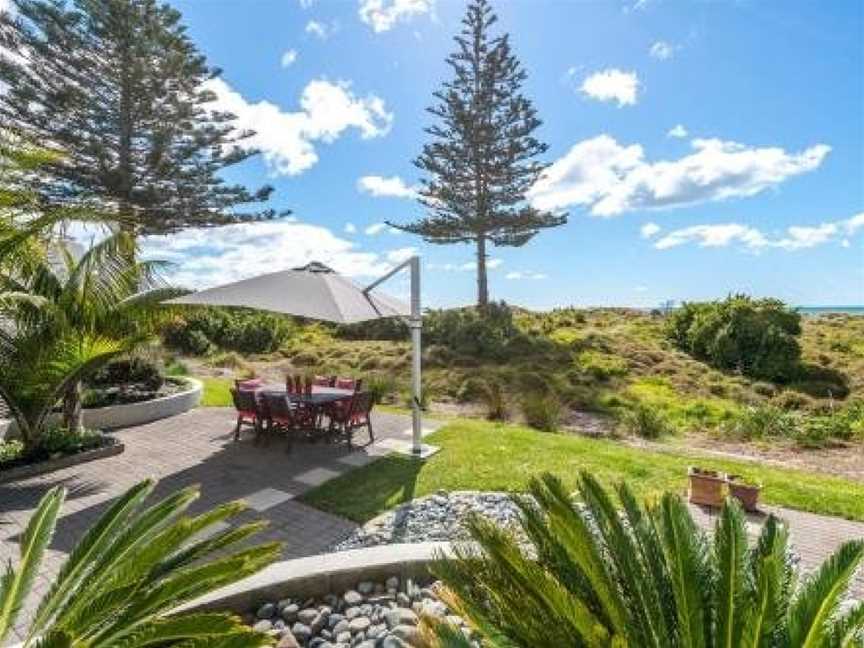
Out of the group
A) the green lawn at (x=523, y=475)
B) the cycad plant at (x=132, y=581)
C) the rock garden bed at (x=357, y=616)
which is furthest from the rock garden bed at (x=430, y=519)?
the cycad plant at (x=132, y=581)

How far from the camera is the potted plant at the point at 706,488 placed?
5484mm

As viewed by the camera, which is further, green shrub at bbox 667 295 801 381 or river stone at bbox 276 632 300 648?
green shrub at bbox 667 295 801 381

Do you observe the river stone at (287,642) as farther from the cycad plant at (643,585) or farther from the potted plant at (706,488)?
the potted plant at (706,488)

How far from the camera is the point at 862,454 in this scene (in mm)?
9320

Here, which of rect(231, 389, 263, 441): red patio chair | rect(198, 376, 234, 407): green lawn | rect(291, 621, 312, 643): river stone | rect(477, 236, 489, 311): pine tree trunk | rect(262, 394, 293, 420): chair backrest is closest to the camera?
rect(291, 621, 312, 643): river stone

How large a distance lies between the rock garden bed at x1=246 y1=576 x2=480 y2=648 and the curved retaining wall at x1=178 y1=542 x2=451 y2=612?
4 centimetres

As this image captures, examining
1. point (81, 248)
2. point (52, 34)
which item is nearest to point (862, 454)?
point (81, 248)

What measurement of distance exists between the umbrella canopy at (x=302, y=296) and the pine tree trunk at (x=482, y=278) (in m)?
16.3

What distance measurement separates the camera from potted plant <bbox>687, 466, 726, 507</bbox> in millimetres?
5484

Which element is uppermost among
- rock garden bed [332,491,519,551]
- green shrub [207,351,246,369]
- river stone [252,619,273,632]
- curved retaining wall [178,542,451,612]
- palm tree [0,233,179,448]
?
palm tree [0,233,179,448]

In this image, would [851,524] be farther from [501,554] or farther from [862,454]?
[862,454]

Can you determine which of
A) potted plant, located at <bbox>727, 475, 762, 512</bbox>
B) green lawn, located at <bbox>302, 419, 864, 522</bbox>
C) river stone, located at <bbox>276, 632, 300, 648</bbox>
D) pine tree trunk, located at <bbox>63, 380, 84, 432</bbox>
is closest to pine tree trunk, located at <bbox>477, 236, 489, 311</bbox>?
green lawn, located at <bbox>302, 419, 864, 522</bbox>

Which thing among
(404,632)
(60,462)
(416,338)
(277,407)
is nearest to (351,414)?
(277,407)

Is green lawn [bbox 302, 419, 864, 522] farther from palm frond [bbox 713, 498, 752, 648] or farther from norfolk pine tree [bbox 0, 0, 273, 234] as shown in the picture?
norfolk pine tree [bbox 0, 0, 273, 234]
